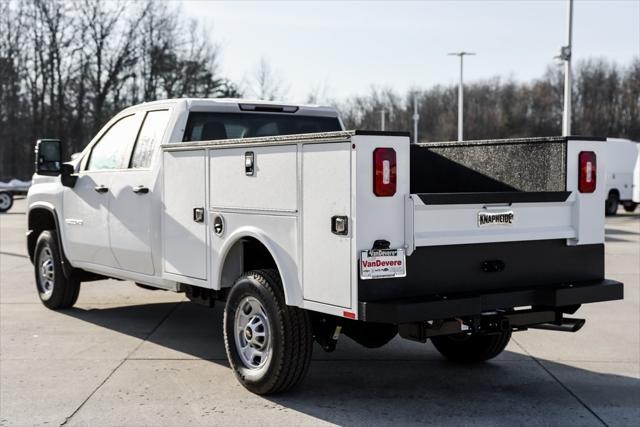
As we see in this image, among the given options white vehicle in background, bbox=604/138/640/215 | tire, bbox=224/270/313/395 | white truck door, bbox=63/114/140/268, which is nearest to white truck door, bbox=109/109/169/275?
white truck door, bbox=63/114/140/268

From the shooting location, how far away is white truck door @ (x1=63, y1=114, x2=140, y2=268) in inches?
308

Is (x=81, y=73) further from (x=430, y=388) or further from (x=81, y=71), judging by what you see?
(x=430, y=388)

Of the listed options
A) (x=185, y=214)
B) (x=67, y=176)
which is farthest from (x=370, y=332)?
(x=67, y=176)

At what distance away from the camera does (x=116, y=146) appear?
798 centimetres

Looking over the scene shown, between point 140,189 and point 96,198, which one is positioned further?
point 96,198

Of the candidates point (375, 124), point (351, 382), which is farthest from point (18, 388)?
point (375, 124)

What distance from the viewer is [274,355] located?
5461mm

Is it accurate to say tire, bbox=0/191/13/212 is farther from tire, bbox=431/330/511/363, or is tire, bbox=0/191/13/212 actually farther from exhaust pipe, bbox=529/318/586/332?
exhaust pipe, bbox=529/318/586/332

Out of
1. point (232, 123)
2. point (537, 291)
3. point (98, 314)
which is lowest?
point (98, 314)

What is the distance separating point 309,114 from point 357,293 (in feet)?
11.6

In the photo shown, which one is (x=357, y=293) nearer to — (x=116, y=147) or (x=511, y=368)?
(x=511, y=368)

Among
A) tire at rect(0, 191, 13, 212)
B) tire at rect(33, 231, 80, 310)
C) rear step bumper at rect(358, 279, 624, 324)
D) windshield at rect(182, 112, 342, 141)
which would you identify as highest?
windshield at rect(182, 112, 342, 141)

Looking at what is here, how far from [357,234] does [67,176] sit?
15.2 ft

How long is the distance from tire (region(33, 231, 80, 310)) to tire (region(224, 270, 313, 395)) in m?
3.66
